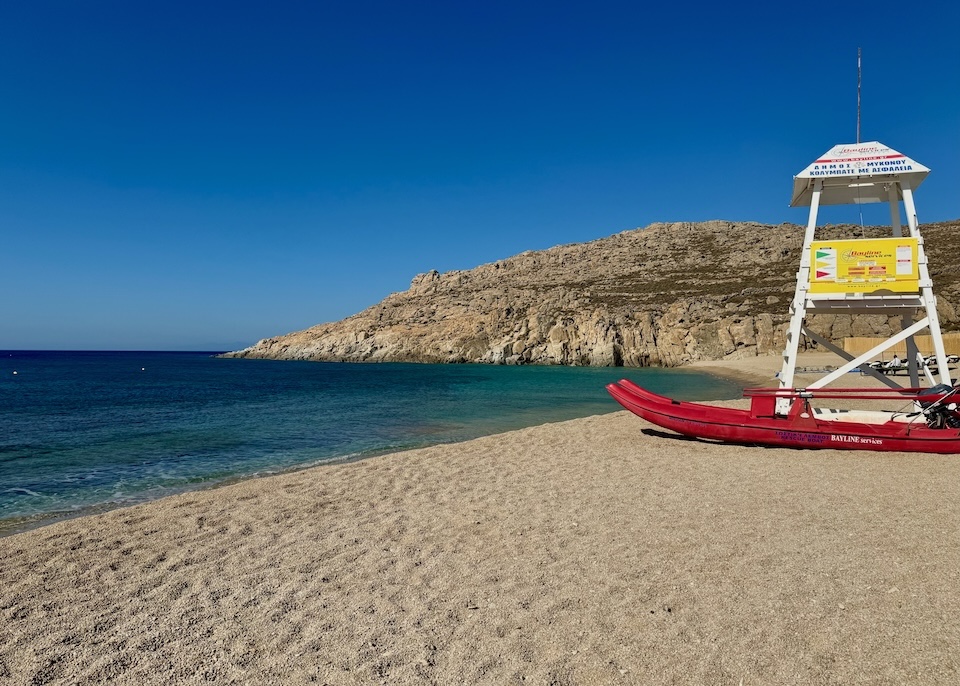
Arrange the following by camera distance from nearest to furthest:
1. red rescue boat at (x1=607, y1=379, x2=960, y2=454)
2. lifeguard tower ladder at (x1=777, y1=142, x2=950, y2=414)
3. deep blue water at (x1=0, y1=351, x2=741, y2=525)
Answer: red rescue boat at (x1=607, y1=379, x2=960, y2=454)
lifeguard tower ladder at (x1=777, y1=142, x2=950, y2=414)
deep blue water at (x1=0, y1=351, x2=741, y2=525)

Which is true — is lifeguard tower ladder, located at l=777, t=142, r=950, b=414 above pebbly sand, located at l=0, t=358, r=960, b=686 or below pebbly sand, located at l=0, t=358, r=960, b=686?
above

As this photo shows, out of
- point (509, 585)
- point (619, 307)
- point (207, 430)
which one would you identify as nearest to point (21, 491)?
point (207, 430)

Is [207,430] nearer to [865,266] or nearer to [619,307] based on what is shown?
[865,266]

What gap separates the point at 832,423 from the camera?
11.0 m

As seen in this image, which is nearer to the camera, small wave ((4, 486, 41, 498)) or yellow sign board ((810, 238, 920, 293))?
small wave ((4, 486, 41, 498))

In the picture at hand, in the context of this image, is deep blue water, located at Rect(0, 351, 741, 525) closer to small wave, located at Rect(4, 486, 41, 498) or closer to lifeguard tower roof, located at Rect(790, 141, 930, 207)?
small wave, located at Rect(4, 486, 41, 498)

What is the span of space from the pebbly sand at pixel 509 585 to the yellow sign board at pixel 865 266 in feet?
13.4

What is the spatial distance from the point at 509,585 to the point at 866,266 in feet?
35.2

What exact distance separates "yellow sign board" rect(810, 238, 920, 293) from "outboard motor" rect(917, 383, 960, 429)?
2.05 meters

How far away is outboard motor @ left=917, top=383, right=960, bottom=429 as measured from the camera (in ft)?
34.6

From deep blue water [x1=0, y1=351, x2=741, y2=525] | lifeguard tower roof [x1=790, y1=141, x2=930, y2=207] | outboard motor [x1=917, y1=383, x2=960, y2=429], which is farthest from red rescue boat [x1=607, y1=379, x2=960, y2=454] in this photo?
deep blue water [x1=0, y1=351, x2=741, y2=525]

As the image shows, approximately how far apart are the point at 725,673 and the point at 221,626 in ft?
12.5

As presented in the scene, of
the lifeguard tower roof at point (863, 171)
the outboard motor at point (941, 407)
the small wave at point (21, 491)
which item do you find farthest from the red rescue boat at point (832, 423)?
the small wave at point (21, 491)

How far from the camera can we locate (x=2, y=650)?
13.6 feet
